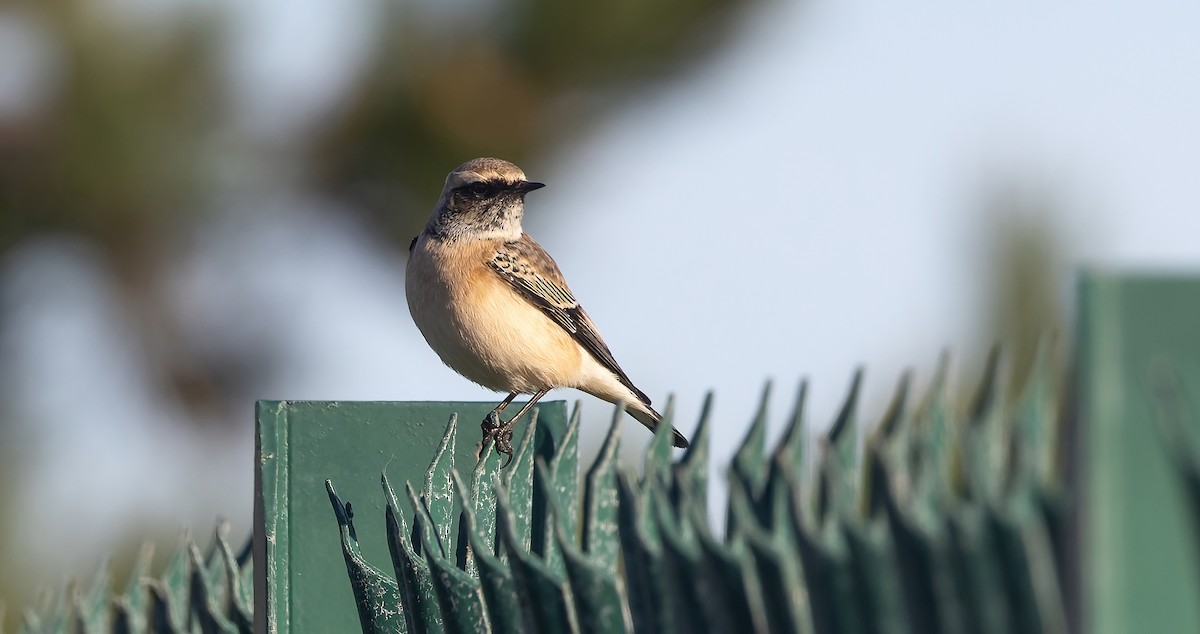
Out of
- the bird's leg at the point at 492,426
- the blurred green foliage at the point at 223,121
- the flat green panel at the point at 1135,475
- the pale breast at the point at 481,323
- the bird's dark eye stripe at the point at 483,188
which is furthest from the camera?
the blurred green foliage at the point at 223,121

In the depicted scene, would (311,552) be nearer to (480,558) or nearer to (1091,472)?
(480,558)

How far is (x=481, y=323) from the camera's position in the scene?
684cm

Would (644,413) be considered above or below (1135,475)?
above

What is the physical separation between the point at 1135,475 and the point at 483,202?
5.90 metres

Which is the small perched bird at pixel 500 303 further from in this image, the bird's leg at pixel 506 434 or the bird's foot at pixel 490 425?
the bird's foot at pixel 490 425

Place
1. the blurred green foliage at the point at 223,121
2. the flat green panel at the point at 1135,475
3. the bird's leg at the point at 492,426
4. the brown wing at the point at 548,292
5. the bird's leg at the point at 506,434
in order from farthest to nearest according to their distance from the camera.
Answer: the blurred green foliage at the point at 223,121, the brown wing at the point at 548,292, the bird's leg at the point at 506,434, the bird's leg at the point at 492,426, the flat green panel at the point at 1135,475

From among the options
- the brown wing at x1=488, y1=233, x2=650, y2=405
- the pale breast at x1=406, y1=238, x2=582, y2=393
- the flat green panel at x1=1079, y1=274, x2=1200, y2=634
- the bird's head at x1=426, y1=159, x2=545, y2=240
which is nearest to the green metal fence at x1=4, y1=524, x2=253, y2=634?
the pale breast at x1=406, y1=238, x2=582, y2=393

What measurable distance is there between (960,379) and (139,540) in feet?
16.9

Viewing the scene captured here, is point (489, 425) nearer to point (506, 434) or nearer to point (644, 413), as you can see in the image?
point (506, 434)

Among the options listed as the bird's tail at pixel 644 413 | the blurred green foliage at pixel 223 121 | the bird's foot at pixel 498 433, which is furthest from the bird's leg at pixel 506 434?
the blurred green foliage at pixel 223 121

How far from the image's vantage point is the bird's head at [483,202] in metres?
7.46

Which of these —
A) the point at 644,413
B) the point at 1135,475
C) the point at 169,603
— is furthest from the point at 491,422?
the point at 644,413

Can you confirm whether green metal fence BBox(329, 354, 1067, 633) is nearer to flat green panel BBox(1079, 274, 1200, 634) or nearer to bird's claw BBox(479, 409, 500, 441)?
flat green panel BBox(1079, 274, 1200, 634)

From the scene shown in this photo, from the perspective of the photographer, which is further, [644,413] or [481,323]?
[644,413]
